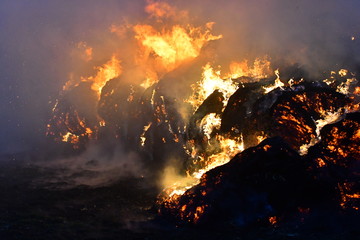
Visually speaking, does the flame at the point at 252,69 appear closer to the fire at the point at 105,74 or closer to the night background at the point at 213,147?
the night background at the point at 213,147

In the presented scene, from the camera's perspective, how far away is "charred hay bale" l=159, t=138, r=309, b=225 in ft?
55.8

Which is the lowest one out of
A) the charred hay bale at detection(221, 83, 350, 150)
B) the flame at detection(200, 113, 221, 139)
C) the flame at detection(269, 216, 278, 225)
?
the flame at detection(269, 216, 278, 225)

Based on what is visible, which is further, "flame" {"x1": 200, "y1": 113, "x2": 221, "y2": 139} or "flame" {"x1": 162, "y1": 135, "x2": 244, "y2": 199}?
"flame" {"x1": 200, "y1": 113, "x2": 221, "y2": 139}

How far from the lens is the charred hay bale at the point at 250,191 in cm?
1702

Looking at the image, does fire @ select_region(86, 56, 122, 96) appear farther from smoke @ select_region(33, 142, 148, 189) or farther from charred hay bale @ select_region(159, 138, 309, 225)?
charred hay bale @ select_region(159, 138, 309, 225)

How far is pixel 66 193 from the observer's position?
25578mm

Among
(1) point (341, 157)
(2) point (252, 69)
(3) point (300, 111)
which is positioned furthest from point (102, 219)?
(2) point (252, 69)

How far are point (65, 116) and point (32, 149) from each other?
1034 cm

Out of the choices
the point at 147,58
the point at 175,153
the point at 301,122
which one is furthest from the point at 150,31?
the point at 301,122

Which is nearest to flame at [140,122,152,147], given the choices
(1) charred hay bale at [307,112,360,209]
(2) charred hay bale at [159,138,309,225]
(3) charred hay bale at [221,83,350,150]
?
(3) charred hay bale at [221,83,350,150]

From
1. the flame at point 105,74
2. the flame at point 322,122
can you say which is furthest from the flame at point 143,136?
the flame at point 322,122

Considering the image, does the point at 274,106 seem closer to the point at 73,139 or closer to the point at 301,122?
the point at 301,122

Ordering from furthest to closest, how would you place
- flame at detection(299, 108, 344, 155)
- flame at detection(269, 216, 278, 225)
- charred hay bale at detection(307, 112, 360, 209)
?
flame at detection(299, 108, 344, 155) < charred hay bale at detection(307, 112, 360, 209) < flame at detection(269, 216, 278, 225)

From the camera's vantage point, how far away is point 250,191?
17.7 m
